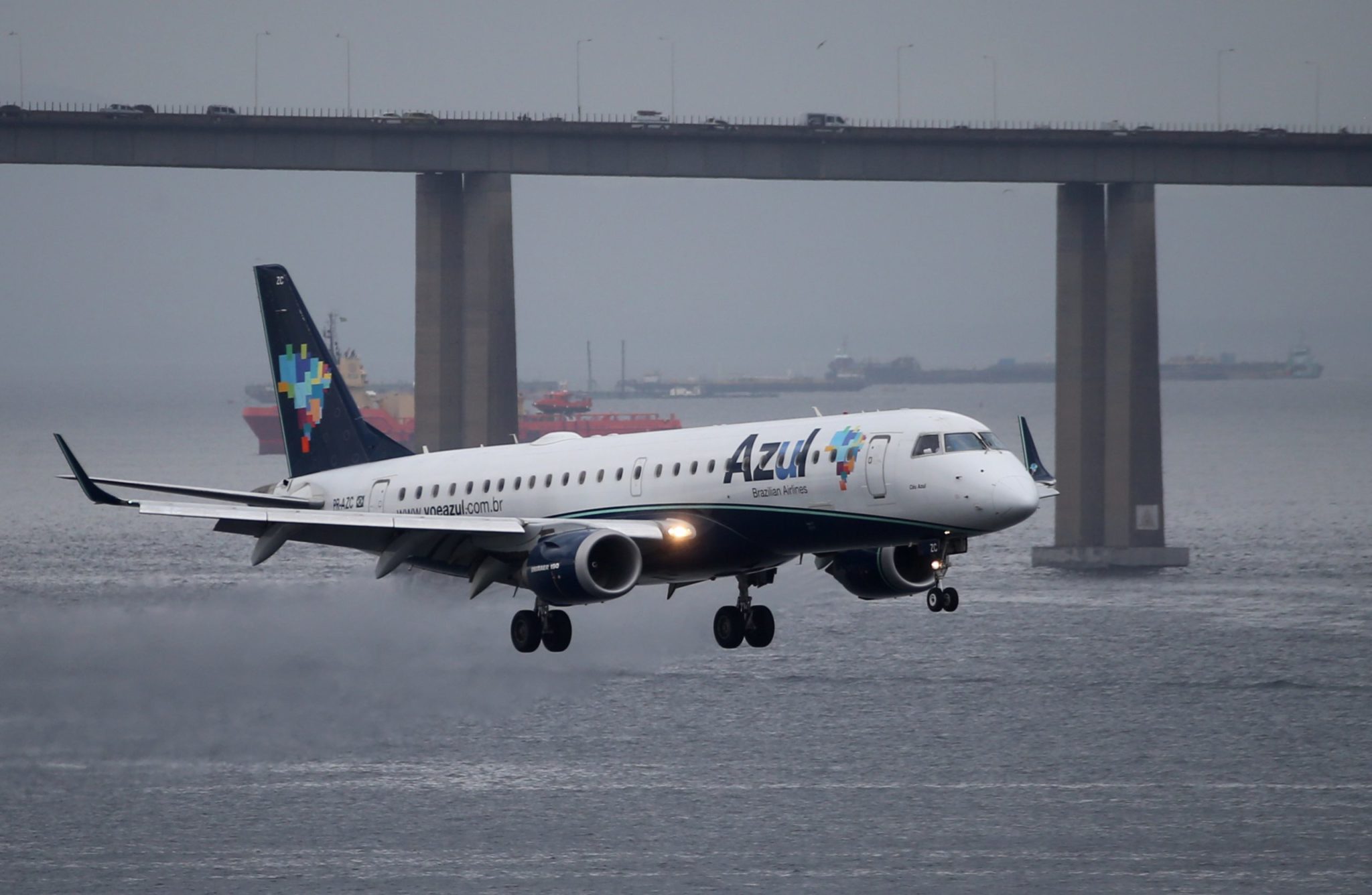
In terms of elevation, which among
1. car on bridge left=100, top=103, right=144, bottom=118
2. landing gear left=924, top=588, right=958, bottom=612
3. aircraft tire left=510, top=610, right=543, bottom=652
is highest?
car on bridge left=100, top=103, right=144, bottom=118

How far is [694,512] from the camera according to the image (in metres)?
61.1

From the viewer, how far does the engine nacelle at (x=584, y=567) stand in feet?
195

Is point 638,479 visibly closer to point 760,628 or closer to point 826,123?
point 760,628

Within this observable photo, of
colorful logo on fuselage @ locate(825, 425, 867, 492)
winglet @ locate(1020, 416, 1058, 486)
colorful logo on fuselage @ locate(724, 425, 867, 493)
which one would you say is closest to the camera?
colorful logo on fuselage @ locate(825, 425, 867, 492)

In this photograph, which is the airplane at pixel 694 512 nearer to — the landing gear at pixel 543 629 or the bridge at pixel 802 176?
the landing gear at pixel 543 629

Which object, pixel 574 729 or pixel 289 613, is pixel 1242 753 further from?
pixel 289 613

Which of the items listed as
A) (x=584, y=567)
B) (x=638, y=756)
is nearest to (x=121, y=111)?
(x=638, y=756)

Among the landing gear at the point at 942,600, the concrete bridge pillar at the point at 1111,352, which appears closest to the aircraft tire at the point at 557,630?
the landing gear at the point at 942,600

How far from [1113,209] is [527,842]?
72745mm

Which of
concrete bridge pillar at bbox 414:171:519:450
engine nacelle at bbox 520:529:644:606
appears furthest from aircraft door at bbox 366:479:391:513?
concrete bridge pillar at bbox 414:171:519:450

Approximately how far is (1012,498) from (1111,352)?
3740 inches

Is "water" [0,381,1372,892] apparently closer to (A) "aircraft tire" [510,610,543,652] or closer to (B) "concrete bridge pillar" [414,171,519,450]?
(A) "aircraft tire" [510,610,543,652]

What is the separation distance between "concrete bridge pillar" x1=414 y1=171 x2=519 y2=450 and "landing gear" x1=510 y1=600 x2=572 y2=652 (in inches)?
2709

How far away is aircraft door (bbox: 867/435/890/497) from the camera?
189ft
